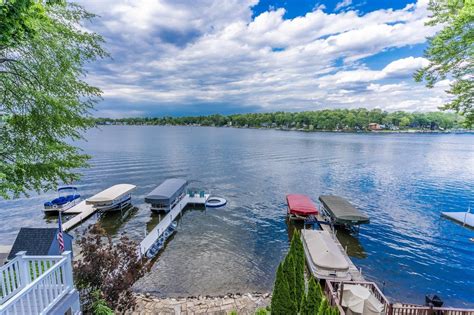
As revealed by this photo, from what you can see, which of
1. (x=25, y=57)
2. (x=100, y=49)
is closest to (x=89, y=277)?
(x=25, y=57)

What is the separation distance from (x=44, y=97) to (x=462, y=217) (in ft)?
123

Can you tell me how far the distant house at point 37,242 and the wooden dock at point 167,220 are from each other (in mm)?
6255

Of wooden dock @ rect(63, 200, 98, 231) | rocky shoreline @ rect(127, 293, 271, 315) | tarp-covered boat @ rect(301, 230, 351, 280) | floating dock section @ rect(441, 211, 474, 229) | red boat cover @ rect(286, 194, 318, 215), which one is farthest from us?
floating dock section @ rect(441, 211, 474, 229)

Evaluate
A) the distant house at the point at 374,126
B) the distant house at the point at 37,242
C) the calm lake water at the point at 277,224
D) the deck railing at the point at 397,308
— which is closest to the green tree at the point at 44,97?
the distant house at the point at 37,242

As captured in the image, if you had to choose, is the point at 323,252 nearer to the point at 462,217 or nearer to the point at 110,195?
the point at 462,217

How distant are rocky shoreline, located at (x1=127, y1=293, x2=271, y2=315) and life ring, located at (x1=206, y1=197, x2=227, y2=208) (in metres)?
16.9

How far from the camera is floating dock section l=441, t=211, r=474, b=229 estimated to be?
87.7 feet

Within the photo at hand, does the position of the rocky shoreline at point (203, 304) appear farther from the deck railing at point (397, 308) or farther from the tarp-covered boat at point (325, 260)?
the deck railing at point (397, 308)

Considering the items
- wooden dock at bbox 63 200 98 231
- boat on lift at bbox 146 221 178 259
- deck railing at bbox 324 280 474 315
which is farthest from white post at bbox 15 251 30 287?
wooden dock at bbox 63 200 98 231

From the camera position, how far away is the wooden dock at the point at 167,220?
20.9 meters

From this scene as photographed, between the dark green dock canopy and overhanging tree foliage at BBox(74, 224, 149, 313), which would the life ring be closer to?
the dark green dock canopy

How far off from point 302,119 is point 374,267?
184296 mm

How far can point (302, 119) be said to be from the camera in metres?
196

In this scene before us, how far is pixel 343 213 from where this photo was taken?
78.7 feet
